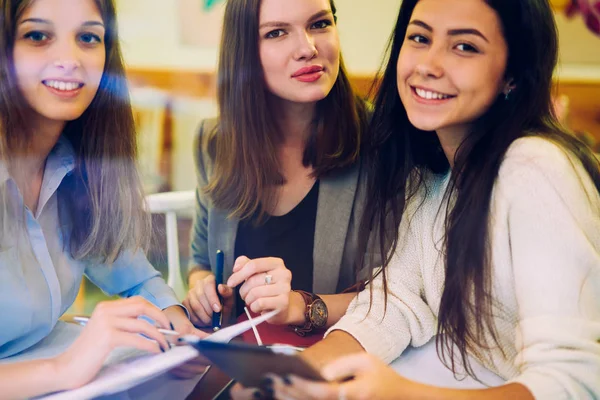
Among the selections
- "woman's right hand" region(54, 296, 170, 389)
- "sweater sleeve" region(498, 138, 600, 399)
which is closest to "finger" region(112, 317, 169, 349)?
"woman's right hand" region(54, 296, 170, 389)

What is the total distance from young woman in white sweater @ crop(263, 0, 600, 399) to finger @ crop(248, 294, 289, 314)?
0.06 metres

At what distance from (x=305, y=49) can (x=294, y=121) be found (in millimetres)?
121

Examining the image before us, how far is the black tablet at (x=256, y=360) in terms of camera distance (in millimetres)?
384

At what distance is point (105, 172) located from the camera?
67cm

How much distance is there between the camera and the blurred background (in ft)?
2.31

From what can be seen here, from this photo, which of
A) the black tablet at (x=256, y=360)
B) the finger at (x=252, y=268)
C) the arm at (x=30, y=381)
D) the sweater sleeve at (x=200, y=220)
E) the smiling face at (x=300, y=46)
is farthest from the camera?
the sweater sleeve at (x=200, y=220)

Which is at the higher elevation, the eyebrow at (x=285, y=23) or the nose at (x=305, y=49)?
the eyebrow at (x=285, y=23)

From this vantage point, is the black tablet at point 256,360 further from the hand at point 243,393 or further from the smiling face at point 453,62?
the smiling face at point 453,62

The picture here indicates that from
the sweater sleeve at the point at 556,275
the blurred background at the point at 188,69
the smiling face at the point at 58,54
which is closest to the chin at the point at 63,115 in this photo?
the smiling face at the point at 58,54

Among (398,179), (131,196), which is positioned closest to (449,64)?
(398,179)

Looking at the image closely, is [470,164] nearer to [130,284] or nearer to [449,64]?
[449,64]

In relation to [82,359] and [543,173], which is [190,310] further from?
[543,173]

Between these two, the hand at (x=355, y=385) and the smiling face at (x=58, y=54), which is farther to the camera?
the smiling face at (x=58, y=54)

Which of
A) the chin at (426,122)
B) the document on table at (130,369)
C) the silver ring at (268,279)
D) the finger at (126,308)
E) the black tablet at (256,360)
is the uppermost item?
the chin at (426,122)
